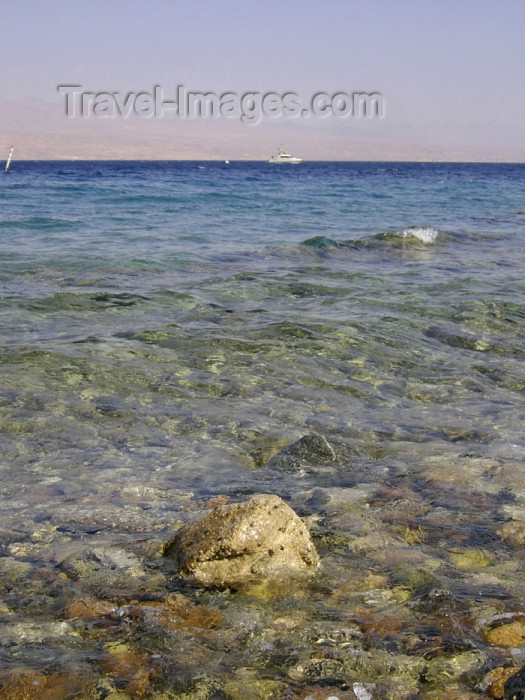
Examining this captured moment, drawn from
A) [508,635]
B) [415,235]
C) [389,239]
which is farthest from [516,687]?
[415,235]

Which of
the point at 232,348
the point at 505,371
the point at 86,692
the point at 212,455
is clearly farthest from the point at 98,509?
the point at 505,371

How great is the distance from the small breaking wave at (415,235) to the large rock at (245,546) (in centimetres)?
1418

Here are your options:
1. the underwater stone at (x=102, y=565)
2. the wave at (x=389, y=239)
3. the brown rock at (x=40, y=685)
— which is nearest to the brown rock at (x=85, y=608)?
the underwater stone at (x=102, y=565)

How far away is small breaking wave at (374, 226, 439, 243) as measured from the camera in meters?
16.7

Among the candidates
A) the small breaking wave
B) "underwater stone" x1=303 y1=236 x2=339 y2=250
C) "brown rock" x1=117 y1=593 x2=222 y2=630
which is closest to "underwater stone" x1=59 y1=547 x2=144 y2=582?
"brown rock" x1=117 y1=593 x2=222 y2=630

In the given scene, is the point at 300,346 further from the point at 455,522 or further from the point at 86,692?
the point at 86,692

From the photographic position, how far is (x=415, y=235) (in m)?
16.8

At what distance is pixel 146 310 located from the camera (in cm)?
910

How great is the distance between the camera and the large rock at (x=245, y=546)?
313cm

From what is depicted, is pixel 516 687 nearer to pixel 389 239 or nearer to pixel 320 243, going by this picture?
pixel 320 243

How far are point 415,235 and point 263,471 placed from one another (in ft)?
43.6

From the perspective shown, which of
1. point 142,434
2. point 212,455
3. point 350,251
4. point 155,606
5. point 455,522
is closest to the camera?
point 155,606

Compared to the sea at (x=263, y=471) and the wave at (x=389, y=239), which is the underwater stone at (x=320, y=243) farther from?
the sea at (x=263, y=471)

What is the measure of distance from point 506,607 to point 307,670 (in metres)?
0.93
